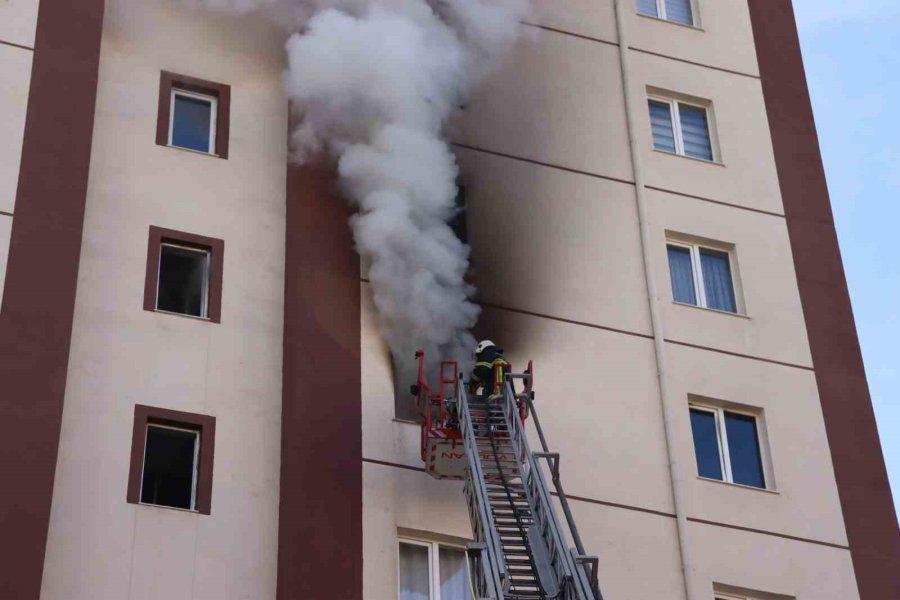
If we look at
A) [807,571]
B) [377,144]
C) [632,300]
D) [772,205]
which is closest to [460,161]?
[377,144]

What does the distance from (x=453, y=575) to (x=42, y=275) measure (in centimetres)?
581

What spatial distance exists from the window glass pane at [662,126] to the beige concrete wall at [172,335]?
588 centimetres

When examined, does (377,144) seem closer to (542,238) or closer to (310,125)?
(310,125)

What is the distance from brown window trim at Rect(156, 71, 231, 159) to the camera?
2092cm

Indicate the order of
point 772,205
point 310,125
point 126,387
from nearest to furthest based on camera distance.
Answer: point 126,387, point 310,125, point 772,205

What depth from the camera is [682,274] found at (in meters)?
23.1

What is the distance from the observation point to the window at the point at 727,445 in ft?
69.7

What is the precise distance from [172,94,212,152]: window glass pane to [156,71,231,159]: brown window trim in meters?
0.14

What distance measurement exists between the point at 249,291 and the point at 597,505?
16.2 ft

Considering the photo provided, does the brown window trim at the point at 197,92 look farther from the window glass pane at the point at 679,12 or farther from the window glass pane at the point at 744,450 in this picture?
the window glass pane at the point at 679,12

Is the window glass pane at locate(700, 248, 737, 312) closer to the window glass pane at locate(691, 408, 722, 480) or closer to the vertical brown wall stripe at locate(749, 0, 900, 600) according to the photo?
the vertical brown wall stripe at locate(749, 0, 900, 600)

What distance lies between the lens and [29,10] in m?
20.9

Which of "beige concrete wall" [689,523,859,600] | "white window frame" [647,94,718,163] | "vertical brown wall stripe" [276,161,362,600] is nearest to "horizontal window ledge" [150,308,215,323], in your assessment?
"vertical brown wall stripe" [276,161,362,600]

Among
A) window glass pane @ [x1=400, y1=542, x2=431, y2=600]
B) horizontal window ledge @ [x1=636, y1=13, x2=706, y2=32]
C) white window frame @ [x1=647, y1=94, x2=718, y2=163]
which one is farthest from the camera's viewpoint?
horizontal window ledge @ [x1=636, y1=13, x2=706, y2=32]
